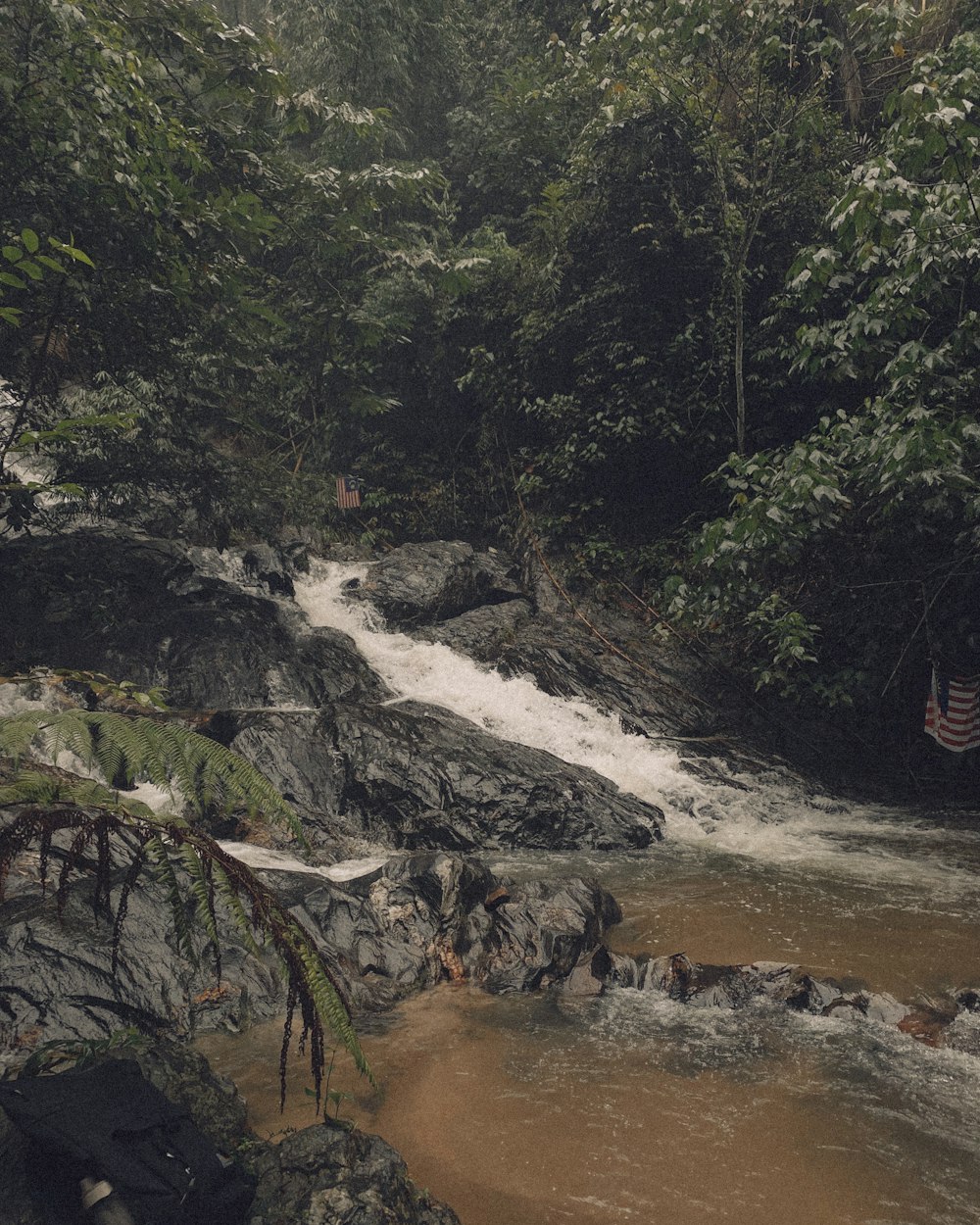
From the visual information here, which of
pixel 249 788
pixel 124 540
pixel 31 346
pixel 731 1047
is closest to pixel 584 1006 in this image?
pixel 731 1047

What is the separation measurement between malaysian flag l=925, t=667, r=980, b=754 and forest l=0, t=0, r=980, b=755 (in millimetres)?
400

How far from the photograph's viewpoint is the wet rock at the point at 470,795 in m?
7.48

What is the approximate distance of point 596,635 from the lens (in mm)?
11109

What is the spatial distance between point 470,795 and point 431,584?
4.75m

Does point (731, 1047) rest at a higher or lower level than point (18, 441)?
lower

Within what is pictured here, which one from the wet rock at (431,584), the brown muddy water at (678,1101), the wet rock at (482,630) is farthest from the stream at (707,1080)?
the wet rock at (431,584)

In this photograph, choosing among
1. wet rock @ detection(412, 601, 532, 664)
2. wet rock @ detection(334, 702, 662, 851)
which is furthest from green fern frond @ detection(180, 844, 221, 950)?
wet rock @ detection(412, 601, 532, 664)

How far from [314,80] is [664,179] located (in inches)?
376

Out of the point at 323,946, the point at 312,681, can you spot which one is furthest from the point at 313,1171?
the point at 312,681

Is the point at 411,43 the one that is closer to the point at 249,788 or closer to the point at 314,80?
the point at 314,80

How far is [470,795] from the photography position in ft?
25.5

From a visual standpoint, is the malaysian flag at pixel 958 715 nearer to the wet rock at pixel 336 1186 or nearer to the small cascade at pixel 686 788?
the small cascade at pixel 686 788

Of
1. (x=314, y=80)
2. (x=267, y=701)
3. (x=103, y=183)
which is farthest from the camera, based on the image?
(x=314, y=80)

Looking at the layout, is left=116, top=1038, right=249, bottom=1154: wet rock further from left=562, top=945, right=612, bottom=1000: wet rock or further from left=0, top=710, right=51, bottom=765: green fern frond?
left=562, top=945, right=612, bottom=1000: wet rock
